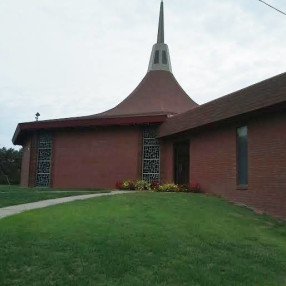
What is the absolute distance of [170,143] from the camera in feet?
60.2

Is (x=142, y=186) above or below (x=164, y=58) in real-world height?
below

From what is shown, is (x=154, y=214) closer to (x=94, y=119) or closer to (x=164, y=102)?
(x=94, y=119)

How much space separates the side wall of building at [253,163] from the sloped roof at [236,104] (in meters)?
0.58

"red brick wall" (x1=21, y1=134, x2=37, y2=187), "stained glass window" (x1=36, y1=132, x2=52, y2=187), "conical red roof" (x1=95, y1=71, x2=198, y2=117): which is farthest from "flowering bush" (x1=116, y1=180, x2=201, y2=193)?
"red brick wall" (x1=21, y1=134, x2=37, y2=187)

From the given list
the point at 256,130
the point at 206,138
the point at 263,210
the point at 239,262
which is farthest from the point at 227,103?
the point at 239,262

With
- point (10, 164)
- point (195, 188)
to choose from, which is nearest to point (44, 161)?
point (195, 188)

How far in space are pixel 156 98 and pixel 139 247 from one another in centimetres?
1532

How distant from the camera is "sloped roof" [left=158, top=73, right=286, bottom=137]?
37.8ft

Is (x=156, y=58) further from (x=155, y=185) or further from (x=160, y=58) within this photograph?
(x=155, y=185)

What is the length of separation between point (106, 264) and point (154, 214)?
3619 mm

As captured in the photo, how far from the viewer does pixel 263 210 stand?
40.7 ft

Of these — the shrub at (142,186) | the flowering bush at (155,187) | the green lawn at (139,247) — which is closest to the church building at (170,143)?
the flowering bush at (155,187)

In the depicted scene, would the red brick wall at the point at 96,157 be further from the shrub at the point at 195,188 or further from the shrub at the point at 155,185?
the shrub at the point at 195,188

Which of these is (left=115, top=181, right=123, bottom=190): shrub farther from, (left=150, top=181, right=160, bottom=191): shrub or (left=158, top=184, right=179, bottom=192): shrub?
(left=158, top=184, right=179, bottom=192): shrub
